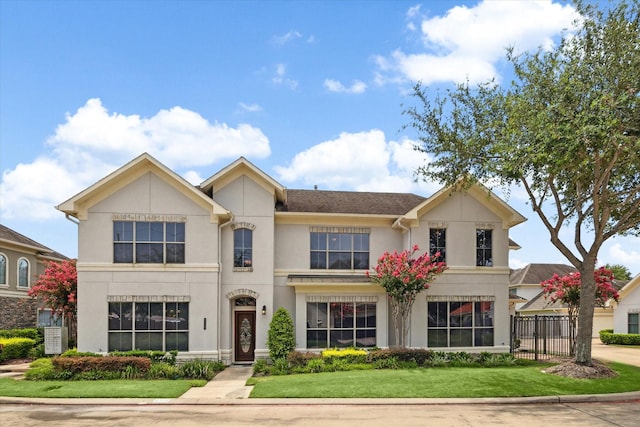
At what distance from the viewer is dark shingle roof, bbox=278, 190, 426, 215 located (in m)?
23.8

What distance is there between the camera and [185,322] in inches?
835

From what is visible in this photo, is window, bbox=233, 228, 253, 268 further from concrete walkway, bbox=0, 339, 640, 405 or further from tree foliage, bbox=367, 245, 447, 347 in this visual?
concrete walkway, bbox=0, 339, 640, 405

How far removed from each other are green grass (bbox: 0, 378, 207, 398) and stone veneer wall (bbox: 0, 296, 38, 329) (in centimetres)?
1278

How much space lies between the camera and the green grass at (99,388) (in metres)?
15.6

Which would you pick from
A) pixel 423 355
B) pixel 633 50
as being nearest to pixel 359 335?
pixel 423 355

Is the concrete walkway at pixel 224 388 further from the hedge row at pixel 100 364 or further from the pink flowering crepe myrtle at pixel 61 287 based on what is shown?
the pink flowering crepe myrtle at pixel 61 287

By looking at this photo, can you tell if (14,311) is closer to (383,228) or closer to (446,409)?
(383,228)

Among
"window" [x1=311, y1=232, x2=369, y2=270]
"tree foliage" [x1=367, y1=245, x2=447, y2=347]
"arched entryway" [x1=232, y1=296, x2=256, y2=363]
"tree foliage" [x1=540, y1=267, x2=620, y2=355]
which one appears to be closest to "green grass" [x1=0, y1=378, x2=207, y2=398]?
"arched entryway" [x1=232, y1=296, x2=256, y2=363]

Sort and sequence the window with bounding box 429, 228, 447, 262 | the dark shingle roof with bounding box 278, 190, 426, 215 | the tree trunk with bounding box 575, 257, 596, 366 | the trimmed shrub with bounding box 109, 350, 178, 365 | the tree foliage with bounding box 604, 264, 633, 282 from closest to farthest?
1. the tree trunk with bounding box 575, 257, 596, 366
2. the trimmed shrub with bounding box 109, 350, 178, 365
3. the window with bounding box 429, 228, 447, 262
4. the dark shingle roof with bounding box 278, 190, 426, 215
5. the tree foliage with bounding box 604, 264, 633, 282

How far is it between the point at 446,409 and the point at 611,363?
11.6 metres

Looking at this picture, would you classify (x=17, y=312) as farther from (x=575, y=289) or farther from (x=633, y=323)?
(x=633, y=323)

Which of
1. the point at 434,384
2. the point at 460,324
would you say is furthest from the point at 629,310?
the point at 434,384

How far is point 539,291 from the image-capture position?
51656mm

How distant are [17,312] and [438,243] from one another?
77.4ft
